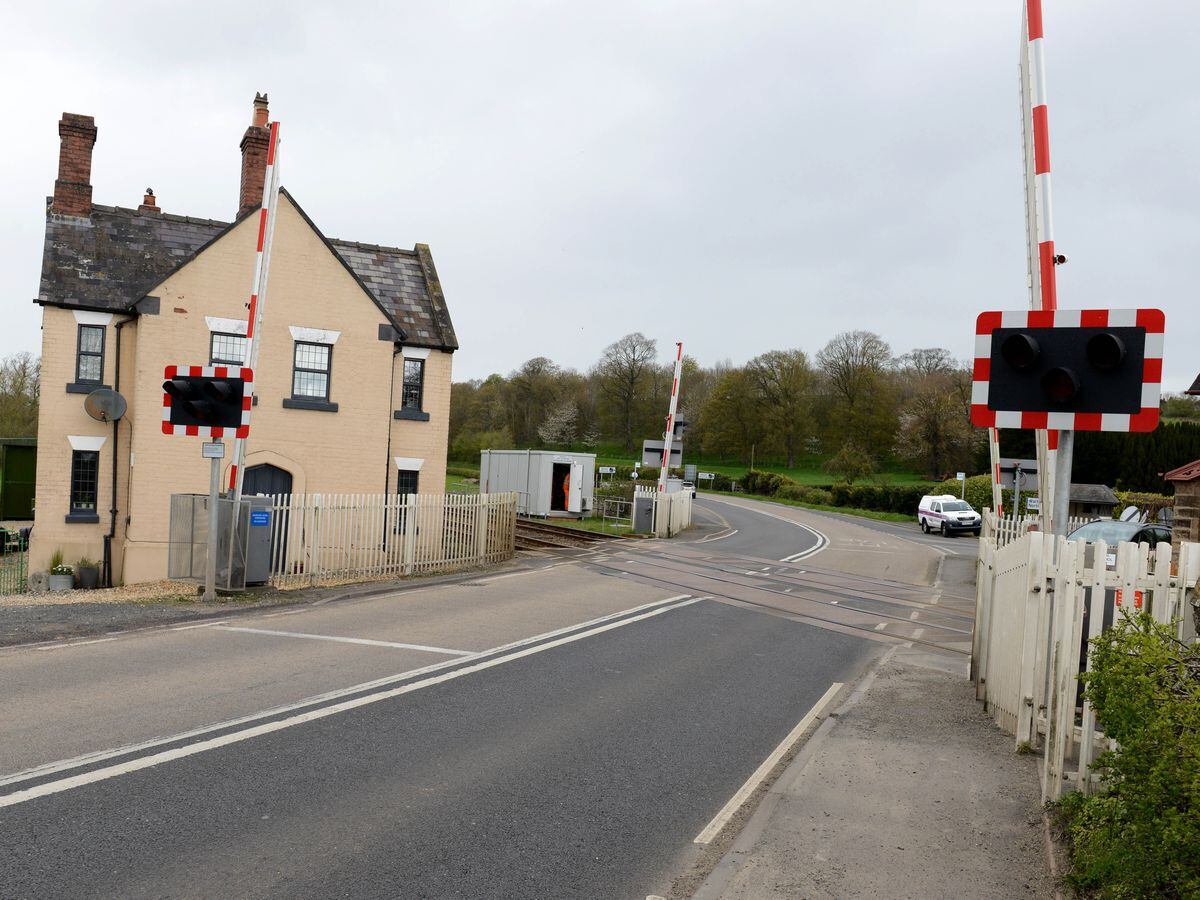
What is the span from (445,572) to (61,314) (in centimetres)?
1129

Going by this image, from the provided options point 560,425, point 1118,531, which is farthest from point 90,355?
point 560,425

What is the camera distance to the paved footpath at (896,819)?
484 cm

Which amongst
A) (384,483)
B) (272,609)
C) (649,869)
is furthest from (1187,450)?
(649,869)

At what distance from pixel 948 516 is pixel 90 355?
115ft

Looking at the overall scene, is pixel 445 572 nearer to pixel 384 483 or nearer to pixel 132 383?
pixel 384 483

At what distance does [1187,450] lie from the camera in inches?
1967

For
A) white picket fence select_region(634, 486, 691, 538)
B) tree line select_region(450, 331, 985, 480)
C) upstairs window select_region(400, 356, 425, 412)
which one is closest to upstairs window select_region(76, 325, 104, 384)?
upstairs window select_region(400, 356, 425, 412)

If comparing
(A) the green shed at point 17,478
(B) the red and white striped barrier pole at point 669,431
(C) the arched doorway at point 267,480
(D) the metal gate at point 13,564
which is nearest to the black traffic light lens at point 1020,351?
(C) the arched doorway at point 267,480

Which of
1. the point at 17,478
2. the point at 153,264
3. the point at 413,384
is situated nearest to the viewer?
the point at 153,264

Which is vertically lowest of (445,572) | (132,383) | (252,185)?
(445,572)

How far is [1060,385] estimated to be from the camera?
548 centimetres

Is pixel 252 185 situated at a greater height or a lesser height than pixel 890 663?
greater

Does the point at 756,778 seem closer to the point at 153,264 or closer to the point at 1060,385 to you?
the point at 1060,385

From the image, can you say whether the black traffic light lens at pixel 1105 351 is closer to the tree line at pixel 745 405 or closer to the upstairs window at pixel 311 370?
the upstairs window at pixel 311 370
